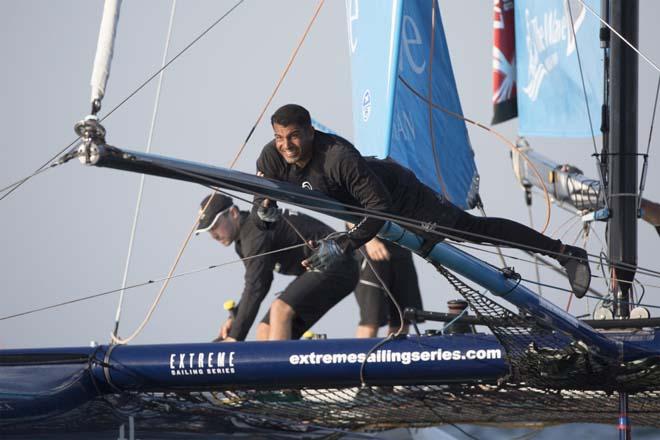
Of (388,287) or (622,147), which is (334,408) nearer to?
(388,287)

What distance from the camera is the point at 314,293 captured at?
5.12 m

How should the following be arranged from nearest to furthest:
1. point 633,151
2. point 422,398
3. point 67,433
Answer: point 67,433 → point 422,398 → point 633,151

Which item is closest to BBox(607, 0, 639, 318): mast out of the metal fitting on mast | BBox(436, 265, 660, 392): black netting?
BBox(436, 265, 660, 392): black netting

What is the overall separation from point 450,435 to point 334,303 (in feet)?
2.36

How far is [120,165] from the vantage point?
314cm

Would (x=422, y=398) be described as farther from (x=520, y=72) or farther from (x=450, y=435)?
(x=520, y=72)

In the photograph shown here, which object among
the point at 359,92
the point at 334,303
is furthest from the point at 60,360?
the point at 359,92

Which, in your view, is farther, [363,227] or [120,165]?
[363,227]

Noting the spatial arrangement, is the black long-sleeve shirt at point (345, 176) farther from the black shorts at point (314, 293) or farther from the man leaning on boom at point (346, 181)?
the black shorts at point (314, 293)

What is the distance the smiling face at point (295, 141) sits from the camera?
3.72 metres

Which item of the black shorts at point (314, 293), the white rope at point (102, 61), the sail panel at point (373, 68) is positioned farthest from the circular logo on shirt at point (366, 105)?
the white rope at point (102, 61)

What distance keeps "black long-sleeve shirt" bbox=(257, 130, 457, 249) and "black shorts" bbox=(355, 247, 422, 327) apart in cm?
168

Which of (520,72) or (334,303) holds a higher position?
(520,72)

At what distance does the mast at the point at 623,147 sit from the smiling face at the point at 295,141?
194 cm
